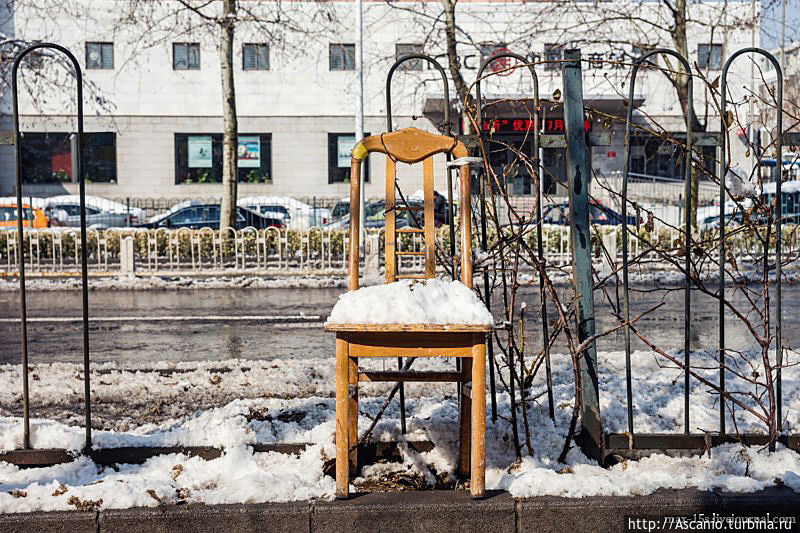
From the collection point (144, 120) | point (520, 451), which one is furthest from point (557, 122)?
point (520, 451)

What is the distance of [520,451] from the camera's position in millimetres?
4301

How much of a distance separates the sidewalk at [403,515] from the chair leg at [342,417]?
87 mm

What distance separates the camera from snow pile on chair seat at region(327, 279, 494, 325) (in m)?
3.54

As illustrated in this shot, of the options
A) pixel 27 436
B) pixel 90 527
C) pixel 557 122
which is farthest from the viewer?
pixel 557 122

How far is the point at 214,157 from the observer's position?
39.6 meters

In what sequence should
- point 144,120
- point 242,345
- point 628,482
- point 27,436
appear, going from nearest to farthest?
point 628,482 → point 27,436 → point 242,345 → point 144,120

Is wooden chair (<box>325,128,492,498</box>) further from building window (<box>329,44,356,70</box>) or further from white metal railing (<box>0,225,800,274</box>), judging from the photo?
building window (<box>329,44,356,70</box>)

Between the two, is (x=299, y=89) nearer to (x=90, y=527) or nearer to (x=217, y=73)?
(x=217, y=73)

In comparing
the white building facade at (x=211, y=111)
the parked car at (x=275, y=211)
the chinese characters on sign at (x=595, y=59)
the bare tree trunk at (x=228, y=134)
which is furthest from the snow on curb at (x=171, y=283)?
the white building facade at (x=211, y=111)

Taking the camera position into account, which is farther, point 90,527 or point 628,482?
point 628,482

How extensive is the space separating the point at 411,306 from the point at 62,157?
39289 millimetres

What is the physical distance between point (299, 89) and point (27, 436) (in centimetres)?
3606

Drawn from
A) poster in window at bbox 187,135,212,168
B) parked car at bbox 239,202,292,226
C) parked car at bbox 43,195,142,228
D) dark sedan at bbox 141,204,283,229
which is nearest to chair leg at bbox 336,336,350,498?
dark sedan at bbox 141,204,283,229

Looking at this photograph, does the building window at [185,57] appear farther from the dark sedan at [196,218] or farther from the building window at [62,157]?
the dark sedan at [196,218]
